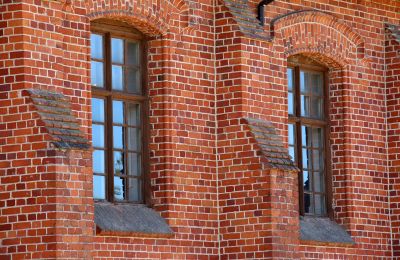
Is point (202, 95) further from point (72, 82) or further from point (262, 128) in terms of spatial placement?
point (72, 82)

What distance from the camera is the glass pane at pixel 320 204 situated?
22.3 meters

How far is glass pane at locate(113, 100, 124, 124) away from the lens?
1895 centimetres

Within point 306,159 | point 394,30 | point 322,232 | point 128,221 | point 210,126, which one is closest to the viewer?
point 128,221

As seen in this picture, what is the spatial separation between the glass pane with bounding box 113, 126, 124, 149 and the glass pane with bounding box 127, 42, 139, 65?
→ 0.92 metres

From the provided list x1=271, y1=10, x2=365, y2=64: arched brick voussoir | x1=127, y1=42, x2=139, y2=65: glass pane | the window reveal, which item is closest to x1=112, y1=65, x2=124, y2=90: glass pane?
the window reveal

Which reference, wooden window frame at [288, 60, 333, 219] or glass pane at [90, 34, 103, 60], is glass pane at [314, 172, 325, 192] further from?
glass pane at [90, 34, 103, 60]

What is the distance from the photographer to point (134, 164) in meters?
19.2

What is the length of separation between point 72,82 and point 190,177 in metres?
2.59

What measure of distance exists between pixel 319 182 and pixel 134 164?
418cm

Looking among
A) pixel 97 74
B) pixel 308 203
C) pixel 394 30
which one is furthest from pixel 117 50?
pixel 394 30

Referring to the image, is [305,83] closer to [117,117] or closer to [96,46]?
[117,117]

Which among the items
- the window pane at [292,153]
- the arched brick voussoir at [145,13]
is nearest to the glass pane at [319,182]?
the window pane at [292,153]

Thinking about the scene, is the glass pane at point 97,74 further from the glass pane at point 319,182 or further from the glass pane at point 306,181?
the glass pane at point 319,182

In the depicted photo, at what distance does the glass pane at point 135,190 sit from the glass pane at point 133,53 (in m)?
1.55
